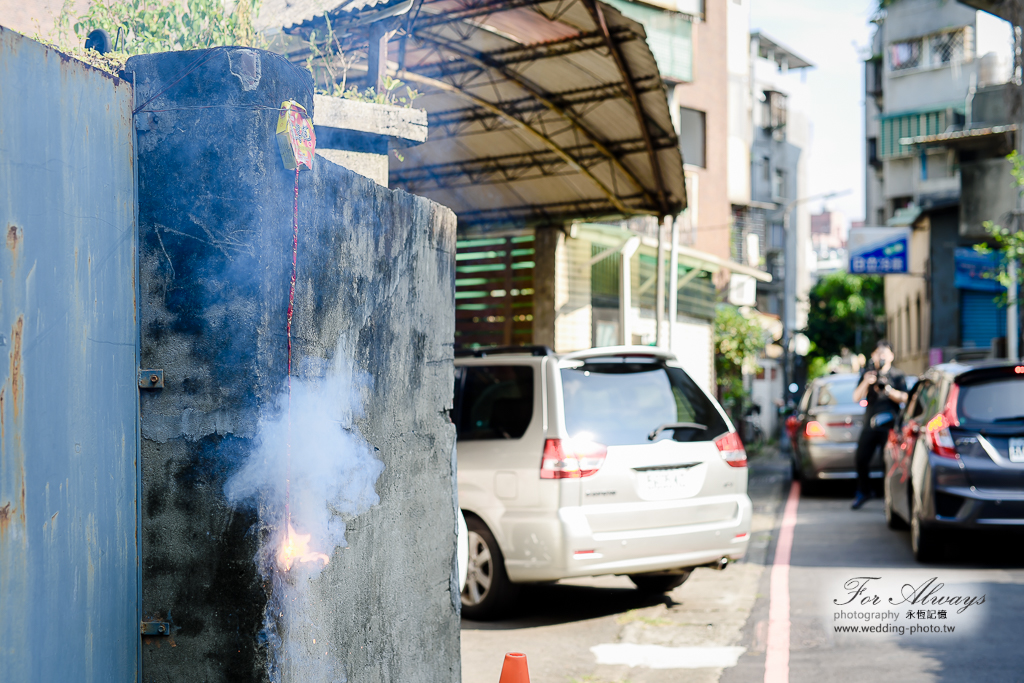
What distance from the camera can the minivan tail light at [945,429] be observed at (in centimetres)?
876

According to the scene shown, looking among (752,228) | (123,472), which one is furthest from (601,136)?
(752,228)

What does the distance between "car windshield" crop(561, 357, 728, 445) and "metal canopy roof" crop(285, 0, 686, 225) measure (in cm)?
281

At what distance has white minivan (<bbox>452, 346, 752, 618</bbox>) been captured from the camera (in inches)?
272

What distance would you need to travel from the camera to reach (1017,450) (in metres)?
8.49

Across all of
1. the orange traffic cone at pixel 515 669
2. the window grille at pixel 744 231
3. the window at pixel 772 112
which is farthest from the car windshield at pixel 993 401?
the window at pixel 772 112

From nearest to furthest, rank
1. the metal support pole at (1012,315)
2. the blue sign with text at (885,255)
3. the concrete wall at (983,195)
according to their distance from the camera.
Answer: the metal support pole at (1012,315) < the concrete wall at (983,195) < the blue sign with text at (885,255)

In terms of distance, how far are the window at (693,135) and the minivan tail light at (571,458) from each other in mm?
28220

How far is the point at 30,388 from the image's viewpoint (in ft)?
9.53

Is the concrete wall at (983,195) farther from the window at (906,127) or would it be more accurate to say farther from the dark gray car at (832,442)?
the window at (906,127)

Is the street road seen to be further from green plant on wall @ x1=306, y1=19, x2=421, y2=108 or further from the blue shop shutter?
the blue shop shutter

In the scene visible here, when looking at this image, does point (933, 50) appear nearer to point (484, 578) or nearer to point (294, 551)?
point (484, 578)

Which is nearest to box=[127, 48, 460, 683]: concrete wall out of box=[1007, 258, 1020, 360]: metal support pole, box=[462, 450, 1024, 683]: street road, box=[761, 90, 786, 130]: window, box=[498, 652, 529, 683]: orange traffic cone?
box=[498, 652, 529, 683]: orange traffic cone

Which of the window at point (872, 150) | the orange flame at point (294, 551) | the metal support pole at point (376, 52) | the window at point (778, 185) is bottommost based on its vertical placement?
the orange flame at point (294, 551)

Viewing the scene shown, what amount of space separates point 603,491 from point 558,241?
35.3 ft
